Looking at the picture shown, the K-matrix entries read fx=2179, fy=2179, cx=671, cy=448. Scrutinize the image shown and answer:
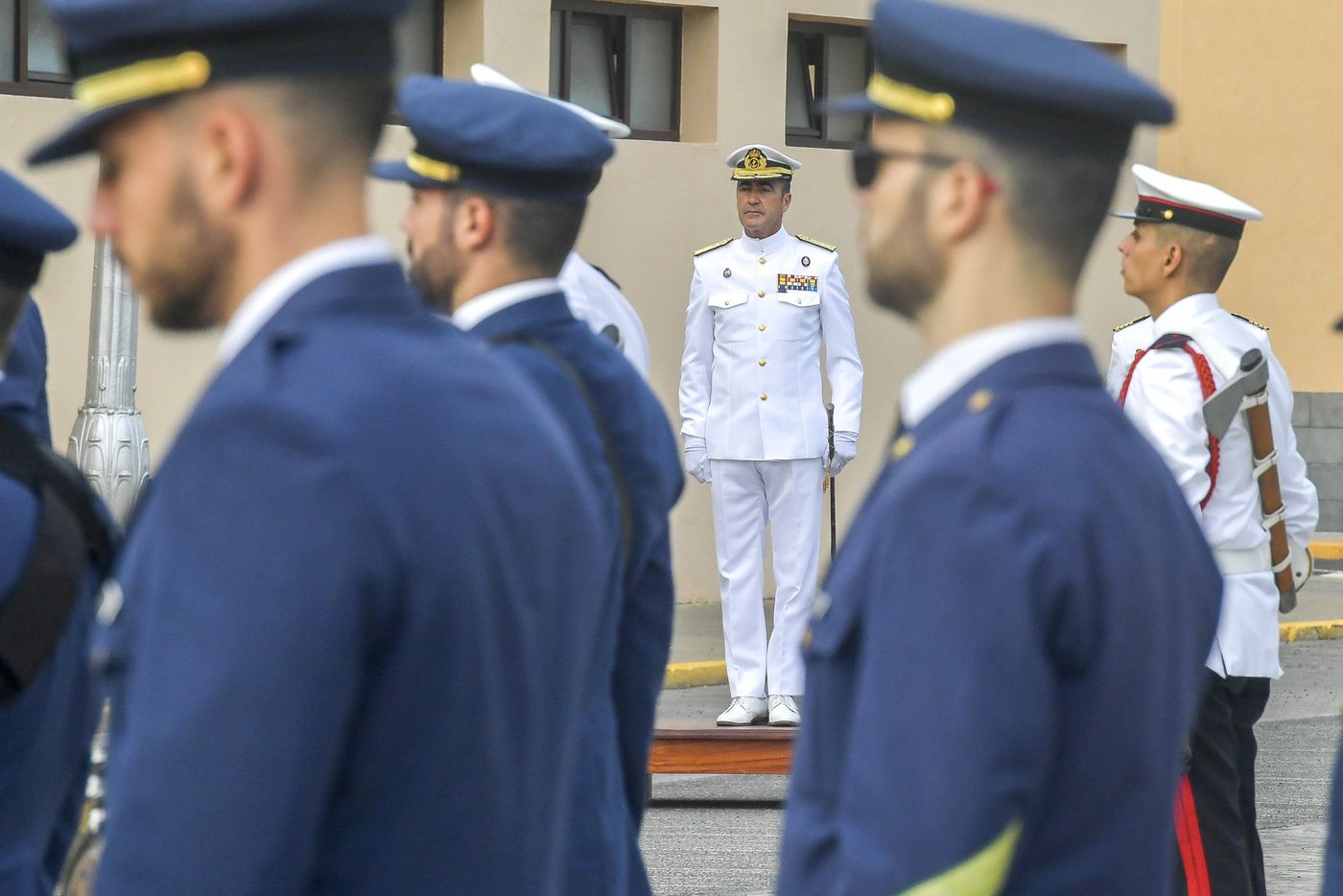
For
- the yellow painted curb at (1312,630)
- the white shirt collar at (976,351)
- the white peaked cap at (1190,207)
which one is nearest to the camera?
the white shirt collar at (976,351)

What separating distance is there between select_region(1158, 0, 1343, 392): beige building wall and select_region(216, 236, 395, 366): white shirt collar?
15787 millimetres

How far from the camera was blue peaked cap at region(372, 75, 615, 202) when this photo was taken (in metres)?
3.46

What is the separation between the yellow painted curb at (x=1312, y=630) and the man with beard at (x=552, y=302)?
1041 cm

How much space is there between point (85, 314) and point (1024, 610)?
9.14m

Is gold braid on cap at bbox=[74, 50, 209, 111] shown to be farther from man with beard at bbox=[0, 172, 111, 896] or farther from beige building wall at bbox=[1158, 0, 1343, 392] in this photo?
beige building wall at bbox=[1158, 0, 1343, 392]

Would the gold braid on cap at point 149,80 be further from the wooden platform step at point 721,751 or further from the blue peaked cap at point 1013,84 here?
the wooden platform step at point 721,751

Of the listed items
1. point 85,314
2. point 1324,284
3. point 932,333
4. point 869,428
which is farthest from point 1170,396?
point 1324,284

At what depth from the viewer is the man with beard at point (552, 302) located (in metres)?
3.39

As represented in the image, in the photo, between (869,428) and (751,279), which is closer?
(751,279)

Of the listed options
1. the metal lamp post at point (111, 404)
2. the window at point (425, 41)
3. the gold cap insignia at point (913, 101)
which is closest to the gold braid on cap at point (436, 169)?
the gold cap insignia at point (913, 101)

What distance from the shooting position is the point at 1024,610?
6.08 ft

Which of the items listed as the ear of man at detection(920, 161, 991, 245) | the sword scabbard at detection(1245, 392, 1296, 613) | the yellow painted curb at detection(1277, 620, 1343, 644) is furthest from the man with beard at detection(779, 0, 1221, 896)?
the yellow painted curb at detection(1277, 620, 1343, 644)

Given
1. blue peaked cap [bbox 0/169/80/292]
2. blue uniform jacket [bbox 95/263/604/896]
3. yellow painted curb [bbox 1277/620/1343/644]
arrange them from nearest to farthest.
Answer: blue uniform jacket [bbox 95/263/604/896] → blue peaked cap [bbox 0/169/80/292] → yellow painted curb [bbox 1277/620/1343/644]

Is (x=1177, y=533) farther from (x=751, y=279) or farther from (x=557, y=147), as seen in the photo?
(x=751, y=279)
